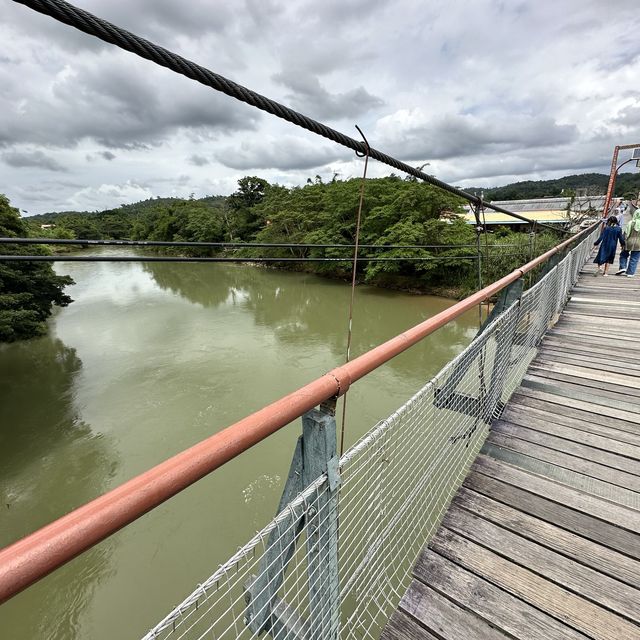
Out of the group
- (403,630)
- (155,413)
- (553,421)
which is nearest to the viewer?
(403,630)

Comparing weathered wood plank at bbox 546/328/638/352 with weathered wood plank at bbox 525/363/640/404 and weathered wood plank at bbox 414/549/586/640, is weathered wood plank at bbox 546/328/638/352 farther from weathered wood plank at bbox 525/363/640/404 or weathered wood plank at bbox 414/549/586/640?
weathered wood plank at bbox 414/549/586/640

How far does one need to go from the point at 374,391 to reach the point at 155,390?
14.2 feet

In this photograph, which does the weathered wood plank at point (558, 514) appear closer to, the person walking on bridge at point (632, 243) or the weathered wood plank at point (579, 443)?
the weathered wood plank at point (579, 443)

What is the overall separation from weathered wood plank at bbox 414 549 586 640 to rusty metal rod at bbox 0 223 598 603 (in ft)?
2.93

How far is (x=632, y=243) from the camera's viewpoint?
4.81 m

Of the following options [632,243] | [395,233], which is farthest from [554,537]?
[395,233]

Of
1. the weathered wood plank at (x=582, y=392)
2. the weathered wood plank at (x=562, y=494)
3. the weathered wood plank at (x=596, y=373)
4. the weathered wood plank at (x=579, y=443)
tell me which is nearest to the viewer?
the weathered wood plank at (x=562, y=494)

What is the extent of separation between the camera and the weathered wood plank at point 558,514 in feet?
4.08

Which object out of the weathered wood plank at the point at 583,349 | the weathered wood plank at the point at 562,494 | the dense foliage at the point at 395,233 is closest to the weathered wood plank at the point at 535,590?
the weathered wood plank at the point at 562,494

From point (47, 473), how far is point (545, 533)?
19.5 ft

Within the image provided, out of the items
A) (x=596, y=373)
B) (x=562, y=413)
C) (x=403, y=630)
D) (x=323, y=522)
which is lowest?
(x=403, y=630)

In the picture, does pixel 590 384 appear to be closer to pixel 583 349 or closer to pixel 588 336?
pixel 583 349

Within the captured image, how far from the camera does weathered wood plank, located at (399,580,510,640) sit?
1.02 m

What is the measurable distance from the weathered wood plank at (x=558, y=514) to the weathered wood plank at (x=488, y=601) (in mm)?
381
